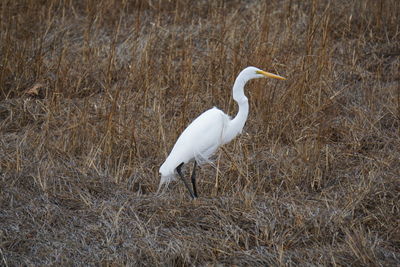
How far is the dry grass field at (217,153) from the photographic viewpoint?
300cm

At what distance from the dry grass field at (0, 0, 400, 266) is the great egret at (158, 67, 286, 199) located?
0.12 m

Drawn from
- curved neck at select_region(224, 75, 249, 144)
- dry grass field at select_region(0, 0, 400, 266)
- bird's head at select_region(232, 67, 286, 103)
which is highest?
bird's head at select_region(232, 67, 286, 103)

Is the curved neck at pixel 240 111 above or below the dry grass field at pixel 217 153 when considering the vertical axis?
above

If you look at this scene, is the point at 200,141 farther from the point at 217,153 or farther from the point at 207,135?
the point at 217,153

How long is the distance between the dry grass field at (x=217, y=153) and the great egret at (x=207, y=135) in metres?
0.12

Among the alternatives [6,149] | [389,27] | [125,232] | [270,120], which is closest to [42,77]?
[6,149]

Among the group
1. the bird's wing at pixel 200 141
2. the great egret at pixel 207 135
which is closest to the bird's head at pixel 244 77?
the great egret at pixel 207 135

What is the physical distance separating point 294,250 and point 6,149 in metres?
2.05

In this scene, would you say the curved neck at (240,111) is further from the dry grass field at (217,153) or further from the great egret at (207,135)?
the dry grass field at (217,153)

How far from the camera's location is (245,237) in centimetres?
302

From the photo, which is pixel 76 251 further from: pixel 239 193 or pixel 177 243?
pixel 239 193

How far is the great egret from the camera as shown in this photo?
12.0ft

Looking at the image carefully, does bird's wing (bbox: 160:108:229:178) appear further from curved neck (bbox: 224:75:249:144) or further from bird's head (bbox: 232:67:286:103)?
bird's head (bbox: 232:67:286:103)

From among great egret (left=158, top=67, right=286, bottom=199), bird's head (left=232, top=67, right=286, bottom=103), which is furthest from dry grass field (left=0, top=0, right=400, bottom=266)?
bird's head (left=232, top=67, right=286, bottom=103)
